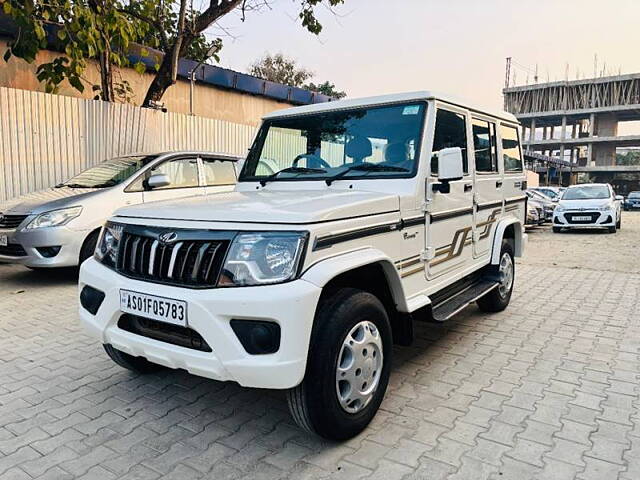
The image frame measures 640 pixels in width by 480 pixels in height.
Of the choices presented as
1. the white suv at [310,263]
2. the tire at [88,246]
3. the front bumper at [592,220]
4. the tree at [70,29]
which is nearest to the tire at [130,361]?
the white suv at [310,263]

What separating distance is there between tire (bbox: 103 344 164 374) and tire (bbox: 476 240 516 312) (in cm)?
346

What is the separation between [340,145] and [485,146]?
5.62 feet

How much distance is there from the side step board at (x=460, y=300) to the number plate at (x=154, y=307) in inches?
74.7

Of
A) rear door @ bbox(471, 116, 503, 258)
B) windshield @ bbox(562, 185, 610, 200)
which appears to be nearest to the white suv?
rear door @ bbox(471, 116, 503, 258)

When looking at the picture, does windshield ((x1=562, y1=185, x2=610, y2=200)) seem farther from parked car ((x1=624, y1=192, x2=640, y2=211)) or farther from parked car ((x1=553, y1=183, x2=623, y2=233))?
parked car ((x1=624, y1=192, x2=640, y2=211))

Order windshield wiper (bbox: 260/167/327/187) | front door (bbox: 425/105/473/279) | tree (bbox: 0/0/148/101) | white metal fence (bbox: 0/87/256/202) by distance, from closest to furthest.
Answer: front door (bbox: 425/105/473/279) < windshield wiper (bbox: 260/167/327/187) < tree (bbox: 0/0/148/101) < white metal fence (bbox: 0/87/256/202)

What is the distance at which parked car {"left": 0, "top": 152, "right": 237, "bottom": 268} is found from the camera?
5.90 metres

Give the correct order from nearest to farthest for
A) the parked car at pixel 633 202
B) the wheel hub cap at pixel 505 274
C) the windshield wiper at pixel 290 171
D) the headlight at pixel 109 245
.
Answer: the headlight at pixel 109 245 → the windshield wiper at pixel 290 171 → the wheel hub cap at pixel 505 274 → the parked car at pixel 633 202

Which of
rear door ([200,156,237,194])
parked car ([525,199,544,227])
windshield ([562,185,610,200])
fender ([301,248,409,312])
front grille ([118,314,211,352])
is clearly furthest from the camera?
parked car ([525,199,544,227])

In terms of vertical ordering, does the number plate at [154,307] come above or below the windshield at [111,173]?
below

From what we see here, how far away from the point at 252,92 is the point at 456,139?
11209mm

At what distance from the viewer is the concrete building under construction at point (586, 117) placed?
64.1m

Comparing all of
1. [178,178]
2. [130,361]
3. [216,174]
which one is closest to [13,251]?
[178,178]

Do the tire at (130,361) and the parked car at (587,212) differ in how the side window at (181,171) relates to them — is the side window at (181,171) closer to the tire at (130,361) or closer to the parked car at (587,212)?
the tire at (130,361)
